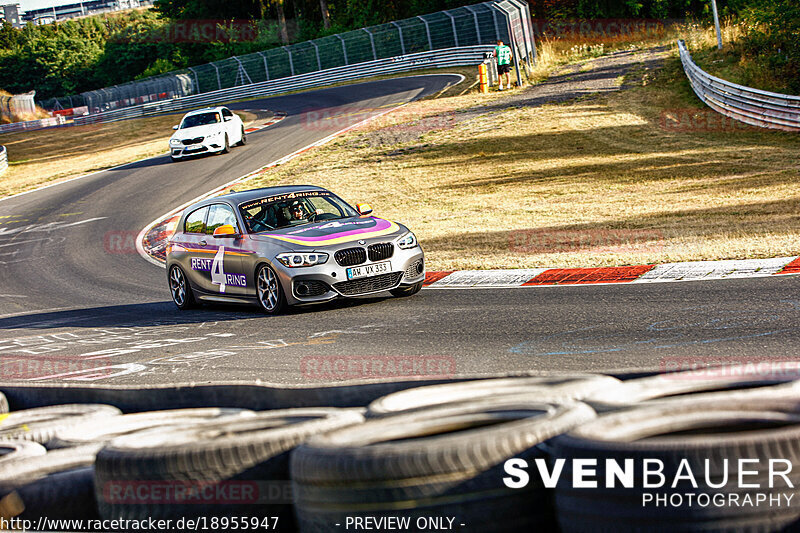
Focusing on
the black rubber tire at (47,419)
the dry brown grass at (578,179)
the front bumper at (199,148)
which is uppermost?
the front bumper at (199,148)

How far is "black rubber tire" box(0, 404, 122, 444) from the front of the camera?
4965 mm

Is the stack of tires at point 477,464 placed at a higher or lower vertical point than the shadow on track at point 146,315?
higher

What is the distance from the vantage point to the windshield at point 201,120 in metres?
33.8

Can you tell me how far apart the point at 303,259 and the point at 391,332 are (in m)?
2.10

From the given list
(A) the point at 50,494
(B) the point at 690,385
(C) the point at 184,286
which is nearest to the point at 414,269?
(C) the point at 184,286

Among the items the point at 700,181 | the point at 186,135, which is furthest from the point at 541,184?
→ the point at 186,135

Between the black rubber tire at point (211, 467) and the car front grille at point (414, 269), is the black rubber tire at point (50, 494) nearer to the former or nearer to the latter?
the black rubber tire at point (211, 467)

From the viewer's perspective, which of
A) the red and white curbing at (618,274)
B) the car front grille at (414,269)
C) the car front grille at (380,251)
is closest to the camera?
the red and white curbing at (618,274)

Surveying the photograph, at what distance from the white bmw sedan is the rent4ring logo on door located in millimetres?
21258

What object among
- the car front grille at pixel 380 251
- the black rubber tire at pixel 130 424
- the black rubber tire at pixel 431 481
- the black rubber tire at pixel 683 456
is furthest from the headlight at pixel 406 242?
the black rubber tire at pixel 683 456

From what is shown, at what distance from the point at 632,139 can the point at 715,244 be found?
46.1ft

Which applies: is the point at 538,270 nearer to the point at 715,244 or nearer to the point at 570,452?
the point at 715,244

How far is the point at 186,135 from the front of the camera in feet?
109

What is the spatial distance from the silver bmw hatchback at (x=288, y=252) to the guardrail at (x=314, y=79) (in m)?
37.3
